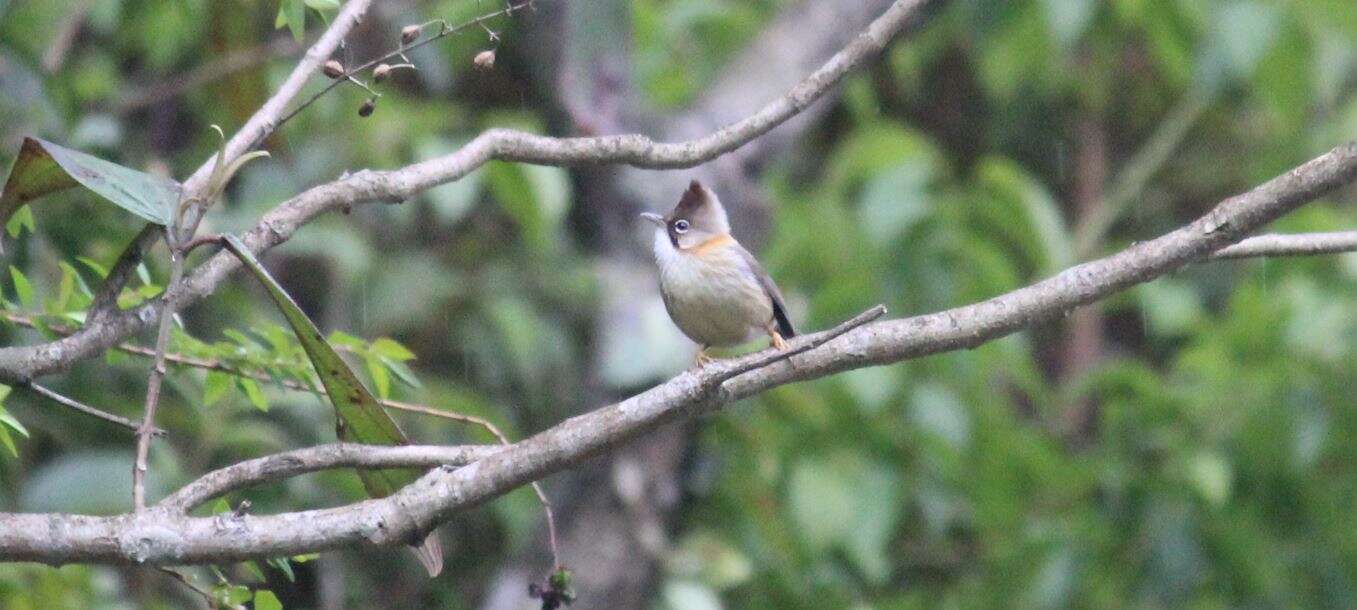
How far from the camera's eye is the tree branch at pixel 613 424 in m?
1.97

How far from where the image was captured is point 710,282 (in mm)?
3441

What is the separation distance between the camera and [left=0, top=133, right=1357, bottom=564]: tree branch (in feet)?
6.46

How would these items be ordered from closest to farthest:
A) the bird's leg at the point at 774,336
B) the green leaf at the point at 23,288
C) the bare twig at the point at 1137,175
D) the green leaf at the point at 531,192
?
the green leaf at the point at 23,288 → the bird's leg at the point at 774,336 → the green leaf at the point at 531,192 → the bare twig at the point at 1137,175

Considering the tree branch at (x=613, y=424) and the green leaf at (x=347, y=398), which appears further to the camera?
the green leaf at (x=347, y=398)

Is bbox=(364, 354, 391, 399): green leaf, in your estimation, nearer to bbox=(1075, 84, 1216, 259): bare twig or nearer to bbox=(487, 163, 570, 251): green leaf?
bbox=(487, 163, 570, 251): green leaf

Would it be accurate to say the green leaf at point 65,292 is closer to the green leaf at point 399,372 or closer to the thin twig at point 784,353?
the green leaf at point 399,372

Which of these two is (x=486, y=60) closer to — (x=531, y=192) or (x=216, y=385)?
(x=216, y=385)

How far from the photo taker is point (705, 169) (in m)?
5.21

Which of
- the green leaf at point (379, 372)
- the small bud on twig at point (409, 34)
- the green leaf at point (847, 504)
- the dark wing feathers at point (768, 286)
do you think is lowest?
the green leaf at point (379, 372)

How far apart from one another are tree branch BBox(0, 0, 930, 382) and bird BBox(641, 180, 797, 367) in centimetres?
88

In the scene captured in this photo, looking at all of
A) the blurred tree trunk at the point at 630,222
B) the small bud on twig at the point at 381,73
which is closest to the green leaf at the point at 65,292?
the small bud on twig at the point at 381,73

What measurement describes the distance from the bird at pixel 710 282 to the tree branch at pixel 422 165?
0.88 meters

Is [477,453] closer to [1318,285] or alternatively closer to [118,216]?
[118,216]

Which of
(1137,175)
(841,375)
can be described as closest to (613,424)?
(841,375)
